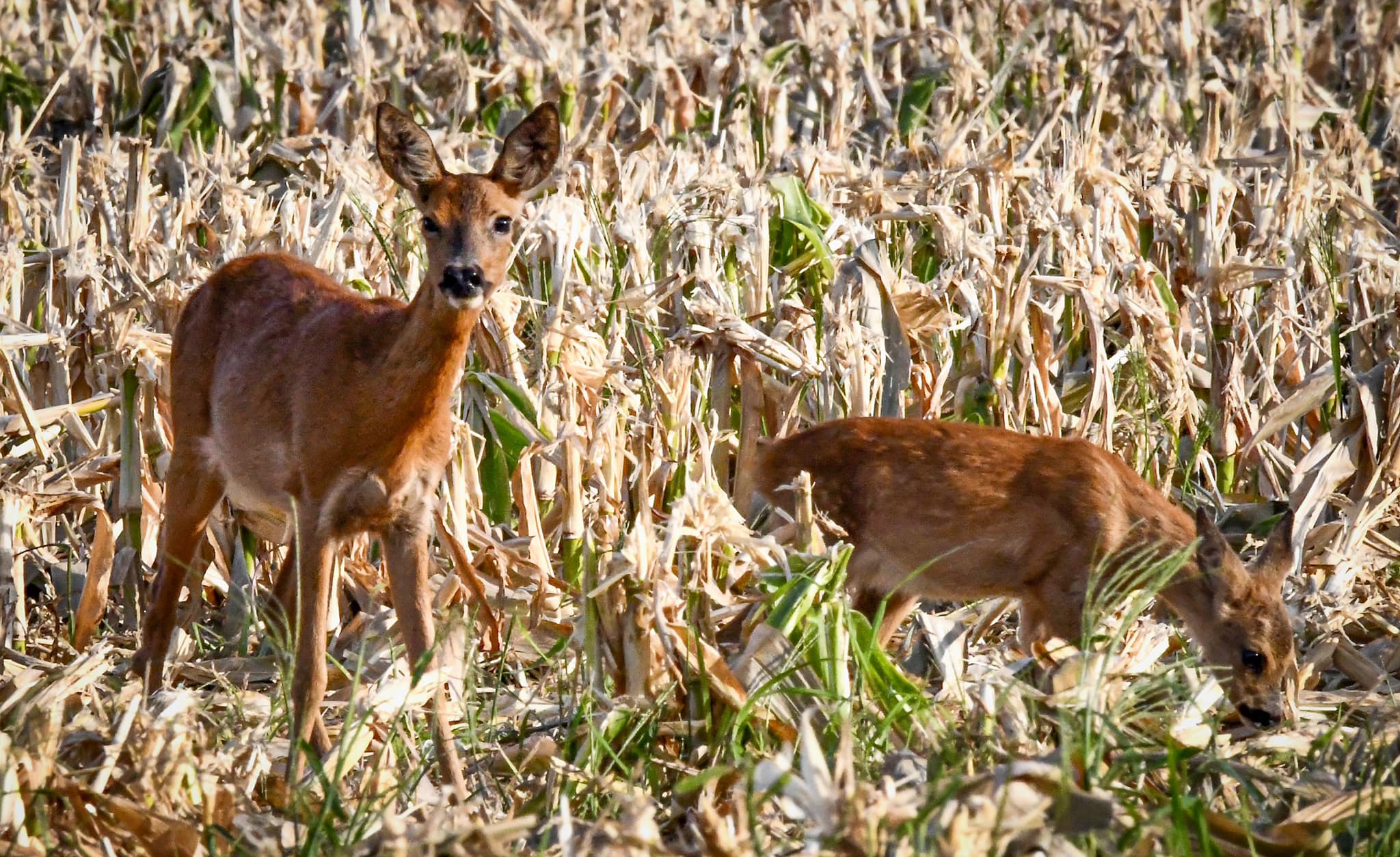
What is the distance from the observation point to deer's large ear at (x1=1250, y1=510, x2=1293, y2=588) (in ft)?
21.7

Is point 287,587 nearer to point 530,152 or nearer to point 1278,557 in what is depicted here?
point 530,152

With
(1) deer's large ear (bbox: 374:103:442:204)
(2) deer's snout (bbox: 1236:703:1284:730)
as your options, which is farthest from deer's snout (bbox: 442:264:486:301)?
(2) deer's snout (bbox: 1236:703:1284:730)

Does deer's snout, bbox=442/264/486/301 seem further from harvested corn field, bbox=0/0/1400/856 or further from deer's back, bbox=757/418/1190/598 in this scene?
deer's back, bbox=757/418/1190/598

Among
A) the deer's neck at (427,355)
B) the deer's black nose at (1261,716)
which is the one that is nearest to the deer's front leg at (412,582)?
the deer's neck at (427,355)

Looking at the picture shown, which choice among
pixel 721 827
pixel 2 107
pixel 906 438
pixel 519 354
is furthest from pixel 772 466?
pixel 2 107

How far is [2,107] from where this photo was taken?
1249cm

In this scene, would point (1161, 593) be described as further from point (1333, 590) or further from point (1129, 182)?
point (1129, 182)

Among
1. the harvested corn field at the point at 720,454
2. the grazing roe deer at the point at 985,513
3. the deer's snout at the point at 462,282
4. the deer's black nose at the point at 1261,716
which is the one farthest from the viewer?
the grazing roe deer at the point at 985,513

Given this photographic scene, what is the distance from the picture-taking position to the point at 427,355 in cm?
544

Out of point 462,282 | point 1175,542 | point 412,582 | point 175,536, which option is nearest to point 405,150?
point 462,282

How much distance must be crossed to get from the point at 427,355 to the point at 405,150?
66 centimetres

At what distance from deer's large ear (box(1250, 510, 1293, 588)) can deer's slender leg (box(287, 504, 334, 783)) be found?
3.53 m

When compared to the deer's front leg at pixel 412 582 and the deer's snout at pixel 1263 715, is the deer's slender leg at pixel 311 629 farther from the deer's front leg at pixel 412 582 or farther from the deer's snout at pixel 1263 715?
the deer's snout at pixel 1263 715

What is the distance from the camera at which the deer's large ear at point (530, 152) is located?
550 cm
